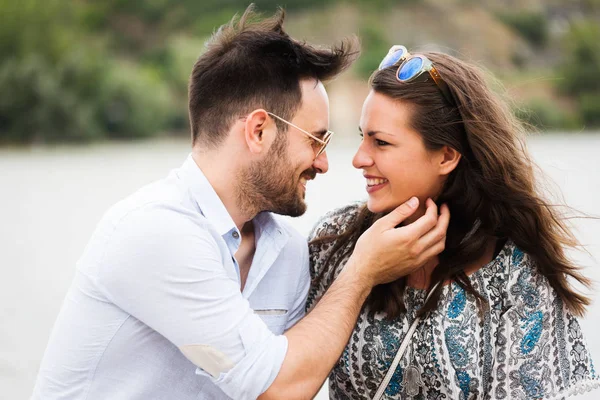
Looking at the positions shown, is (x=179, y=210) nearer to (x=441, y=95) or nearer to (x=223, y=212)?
(x=223, y=212)

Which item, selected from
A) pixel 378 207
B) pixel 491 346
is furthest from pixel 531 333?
pixel 378 207

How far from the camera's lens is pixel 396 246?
329 cm

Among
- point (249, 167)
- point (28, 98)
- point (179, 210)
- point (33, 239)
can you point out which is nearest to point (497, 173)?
point (249, 167)

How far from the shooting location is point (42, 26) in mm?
47875

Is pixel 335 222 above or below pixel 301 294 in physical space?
above

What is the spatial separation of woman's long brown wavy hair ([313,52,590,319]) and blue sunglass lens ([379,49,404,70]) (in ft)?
0.12

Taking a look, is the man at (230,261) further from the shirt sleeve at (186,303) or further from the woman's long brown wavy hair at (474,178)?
the woman's long brown wavy hair at (474,178)

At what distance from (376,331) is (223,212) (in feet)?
2.76

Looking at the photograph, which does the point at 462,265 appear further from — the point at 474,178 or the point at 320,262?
the point at 320,262

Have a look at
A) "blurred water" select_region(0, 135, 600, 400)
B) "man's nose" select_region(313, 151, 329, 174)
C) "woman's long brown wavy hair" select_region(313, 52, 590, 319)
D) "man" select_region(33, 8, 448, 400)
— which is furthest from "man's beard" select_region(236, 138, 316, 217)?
"blurred water" select_region(0, 135, 600, 400)

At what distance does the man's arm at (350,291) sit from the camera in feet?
9.64

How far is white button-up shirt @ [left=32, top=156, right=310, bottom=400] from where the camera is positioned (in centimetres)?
287

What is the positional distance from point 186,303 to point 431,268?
123cm

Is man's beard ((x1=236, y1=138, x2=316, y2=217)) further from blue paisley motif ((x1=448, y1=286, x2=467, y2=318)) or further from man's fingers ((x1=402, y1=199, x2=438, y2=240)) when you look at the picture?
blue paisley motif ((x1=448, y1=286, x2=467, y2=318))
